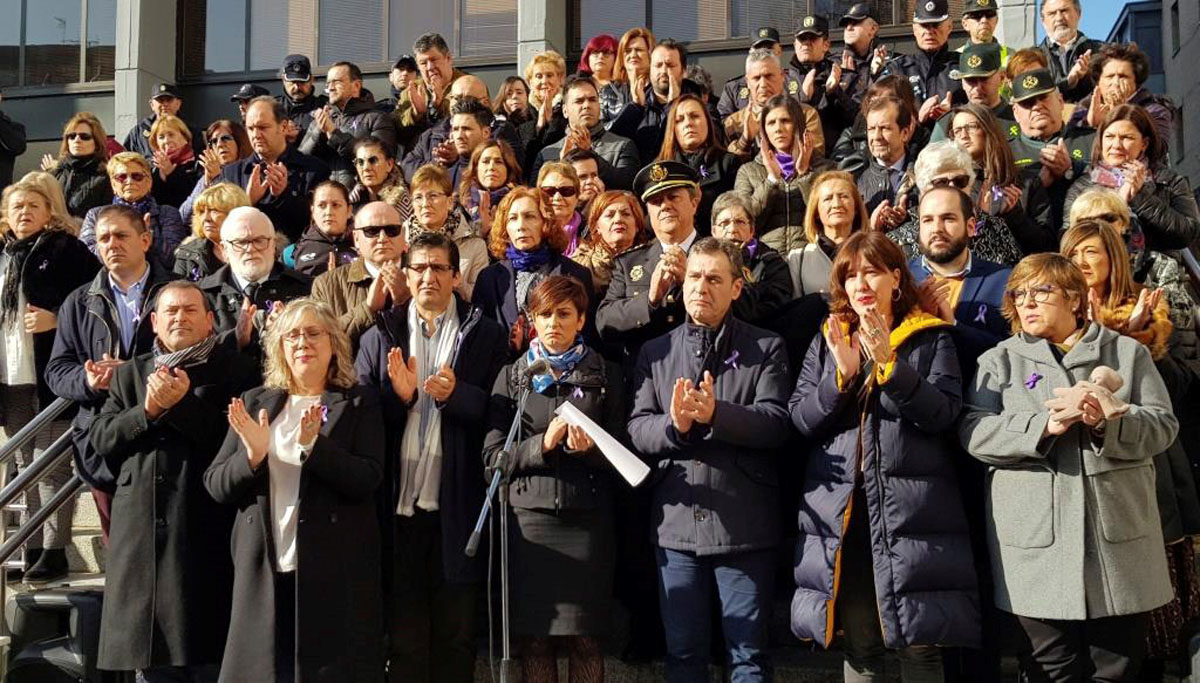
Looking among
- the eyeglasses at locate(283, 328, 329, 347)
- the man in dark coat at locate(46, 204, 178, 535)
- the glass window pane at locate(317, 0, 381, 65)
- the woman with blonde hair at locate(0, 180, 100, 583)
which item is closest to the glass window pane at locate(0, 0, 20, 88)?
the glass window pane at locate(317, 0, 381, 65)

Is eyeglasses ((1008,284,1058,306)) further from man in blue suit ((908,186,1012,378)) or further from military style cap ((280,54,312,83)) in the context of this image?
military style cap ((280,54,312,83))

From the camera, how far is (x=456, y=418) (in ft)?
19.6

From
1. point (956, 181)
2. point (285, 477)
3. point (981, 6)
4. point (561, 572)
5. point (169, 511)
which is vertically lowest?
point (561, 572)

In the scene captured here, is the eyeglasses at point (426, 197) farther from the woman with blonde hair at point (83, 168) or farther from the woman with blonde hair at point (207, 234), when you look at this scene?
the woman with blonde hair at point (83, 168)

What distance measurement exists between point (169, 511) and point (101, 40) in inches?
477

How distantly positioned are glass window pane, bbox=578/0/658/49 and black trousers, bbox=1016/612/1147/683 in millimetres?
10731

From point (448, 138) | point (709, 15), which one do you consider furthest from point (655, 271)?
point (709, 15)

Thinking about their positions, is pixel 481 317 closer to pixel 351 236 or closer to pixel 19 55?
pixel 351 236

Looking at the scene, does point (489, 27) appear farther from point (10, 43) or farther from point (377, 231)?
point (377, 231)

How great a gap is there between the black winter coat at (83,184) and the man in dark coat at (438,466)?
15.0 ft

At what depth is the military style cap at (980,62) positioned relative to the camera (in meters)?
8.27

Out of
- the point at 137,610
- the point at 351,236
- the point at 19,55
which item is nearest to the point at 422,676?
the point at 137,610

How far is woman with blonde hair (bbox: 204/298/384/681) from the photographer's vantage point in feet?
18.2

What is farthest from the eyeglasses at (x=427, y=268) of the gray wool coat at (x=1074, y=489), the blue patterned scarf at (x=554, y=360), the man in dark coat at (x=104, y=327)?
the gray wool coat at (x=1074, y=489)
